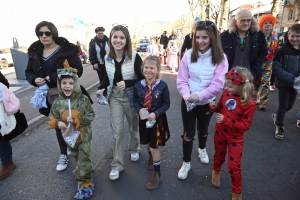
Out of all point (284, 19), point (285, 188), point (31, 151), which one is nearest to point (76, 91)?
point (31, 151)

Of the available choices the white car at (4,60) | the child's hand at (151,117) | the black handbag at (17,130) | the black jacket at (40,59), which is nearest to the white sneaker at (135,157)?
the child's hand at (151,117)

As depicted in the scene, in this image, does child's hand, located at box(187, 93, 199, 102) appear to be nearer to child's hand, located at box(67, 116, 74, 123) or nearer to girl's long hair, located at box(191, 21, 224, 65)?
girl's long hair, located at box(191, 21, 224, 65)

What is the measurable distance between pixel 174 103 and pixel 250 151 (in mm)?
2840

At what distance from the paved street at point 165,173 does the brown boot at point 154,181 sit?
0.16 ft

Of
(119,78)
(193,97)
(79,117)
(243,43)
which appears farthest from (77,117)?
(243,43)

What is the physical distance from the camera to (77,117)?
2.45m

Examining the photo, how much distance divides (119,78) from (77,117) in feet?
2.31

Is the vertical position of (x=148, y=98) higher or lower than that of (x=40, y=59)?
lower

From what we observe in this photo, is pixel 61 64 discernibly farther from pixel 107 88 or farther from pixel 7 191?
pixel 7 191

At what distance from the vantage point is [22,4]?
101 feet

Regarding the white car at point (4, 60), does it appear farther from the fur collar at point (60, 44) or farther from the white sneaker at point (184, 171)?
the white sneaker at point (184, 171)

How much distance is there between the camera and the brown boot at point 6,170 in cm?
294

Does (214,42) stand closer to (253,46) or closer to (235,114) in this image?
(235,114)

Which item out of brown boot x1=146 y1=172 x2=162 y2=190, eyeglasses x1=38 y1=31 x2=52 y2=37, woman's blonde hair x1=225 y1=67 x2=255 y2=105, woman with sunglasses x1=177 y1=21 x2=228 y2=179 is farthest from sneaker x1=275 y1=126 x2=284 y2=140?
eyeglasses x1=38 y1=31 x2=52 y2=37
